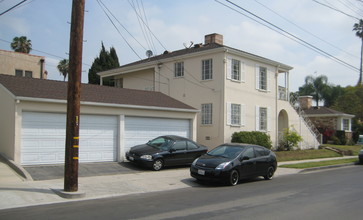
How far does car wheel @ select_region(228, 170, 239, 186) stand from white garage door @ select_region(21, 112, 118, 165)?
244 inches

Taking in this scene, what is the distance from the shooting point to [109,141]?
1669cm

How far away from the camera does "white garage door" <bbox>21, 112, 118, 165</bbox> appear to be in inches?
559

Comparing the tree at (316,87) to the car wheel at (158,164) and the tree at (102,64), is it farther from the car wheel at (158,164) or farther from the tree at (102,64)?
the car wheel at (158,164)

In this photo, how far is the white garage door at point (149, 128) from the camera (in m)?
17.5

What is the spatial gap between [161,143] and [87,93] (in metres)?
4.30

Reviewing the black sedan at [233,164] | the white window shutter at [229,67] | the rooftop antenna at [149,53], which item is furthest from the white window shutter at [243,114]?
the rooftop antenna at [149,53]

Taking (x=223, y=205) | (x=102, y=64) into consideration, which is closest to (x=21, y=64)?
(x=102, y=64)

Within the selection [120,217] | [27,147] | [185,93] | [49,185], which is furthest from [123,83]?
[120,217]

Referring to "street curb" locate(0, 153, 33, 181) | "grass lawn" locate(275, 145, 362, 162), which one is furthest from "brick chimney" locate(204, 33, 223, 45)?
"street curb" locate(0, 153, 33, 181)

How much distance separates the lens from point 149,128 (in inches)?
723

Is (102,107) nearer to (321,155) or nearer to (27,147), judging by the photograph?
(27,147)

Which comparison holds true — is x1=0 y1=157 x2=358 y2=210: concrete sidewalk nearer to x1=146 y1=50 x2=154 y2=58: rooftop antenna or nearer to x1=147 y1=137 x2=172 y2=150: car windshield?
x1=147 y1=137 x2=172 y2=150: car windshield

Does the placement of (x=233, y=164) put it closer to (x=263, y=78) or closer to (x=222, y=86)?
(x=222, y=86)

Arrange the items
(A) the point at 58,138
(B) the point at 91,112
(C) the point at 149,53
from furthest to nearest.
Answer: (C) the point at 149,53, (B) the point at 91,112, (A) the point at 58,138
